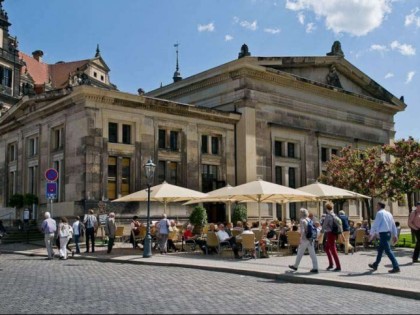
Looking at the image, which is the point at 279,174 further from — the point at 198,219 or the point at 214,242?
the point at 214,242

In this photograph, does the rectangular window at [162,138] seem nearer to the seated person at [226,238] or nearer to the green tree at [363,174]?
the green tree at [363,174]

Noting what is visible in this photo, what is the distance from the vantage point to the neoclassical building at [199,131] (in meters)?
27.7

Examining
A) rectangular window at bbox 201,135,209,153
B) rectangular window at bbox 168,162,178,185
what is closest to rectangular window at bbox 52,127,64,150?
rectangular window at bbox 168,162,178,185

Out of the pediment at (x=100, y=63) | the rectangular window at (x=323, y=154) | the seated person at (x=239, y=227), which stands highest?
the pediment at (x=100, y=63)

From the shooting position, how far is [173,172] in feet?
100

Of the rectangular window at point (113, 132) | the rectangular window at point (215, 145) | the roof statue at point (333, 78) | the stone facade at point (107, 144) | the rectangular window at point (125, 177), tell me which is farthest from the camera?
the roof statue at point (333, 78)

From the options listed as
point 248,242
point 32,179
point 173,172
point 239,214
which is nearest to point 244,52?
point 173,172

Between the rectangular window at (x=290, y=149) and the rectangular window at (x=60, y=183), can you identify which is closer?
the rectangular window at (x=60, y=183)

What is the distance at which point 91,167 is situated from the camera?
88.5 feet

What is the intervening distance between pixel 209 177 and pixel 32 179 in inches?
418

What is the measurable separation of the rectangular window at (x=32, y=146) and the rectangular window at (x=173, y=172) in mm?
8272

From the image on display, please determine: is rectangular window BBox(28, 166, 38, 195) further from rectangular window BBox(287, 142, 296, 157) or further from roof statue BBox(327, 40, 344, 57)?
roof statue BBox(327, 40, 344, 57)

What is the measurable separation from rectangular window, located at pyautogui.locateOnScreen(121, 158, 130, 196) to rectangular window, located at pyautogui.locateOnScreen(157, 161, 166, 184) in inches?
73.2

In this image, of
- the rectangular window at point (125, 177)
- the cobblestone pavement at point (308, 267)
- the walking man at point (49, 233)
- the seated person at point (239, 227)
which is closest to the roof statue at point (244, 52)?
the rectangular window at point (125, 177)
